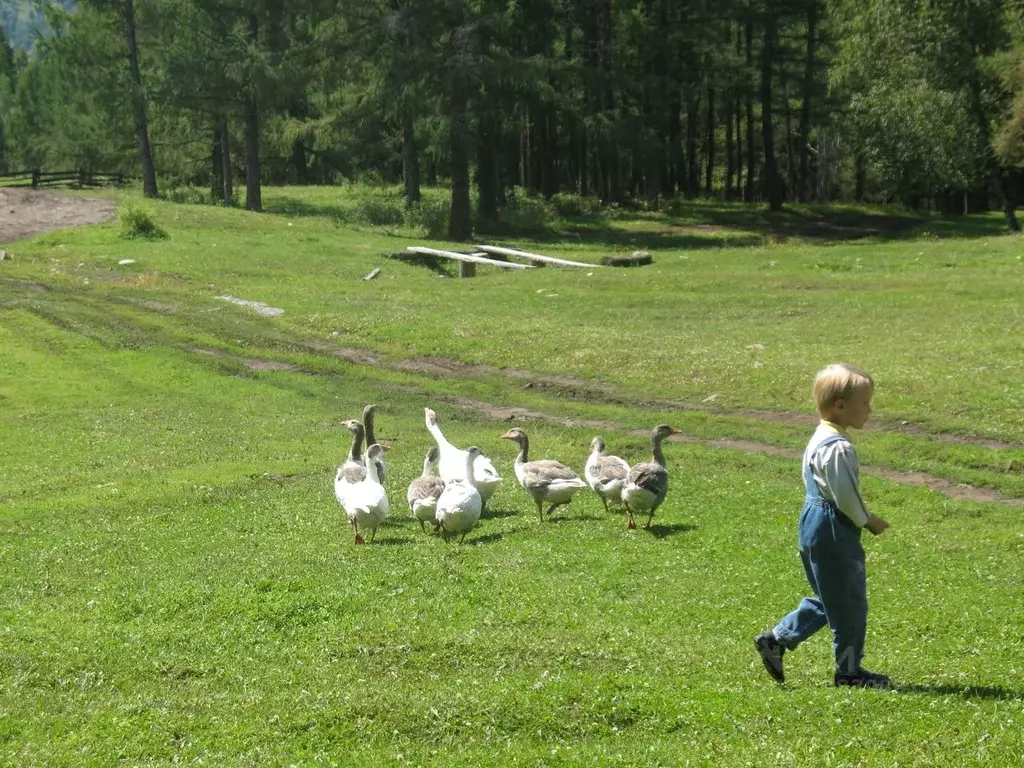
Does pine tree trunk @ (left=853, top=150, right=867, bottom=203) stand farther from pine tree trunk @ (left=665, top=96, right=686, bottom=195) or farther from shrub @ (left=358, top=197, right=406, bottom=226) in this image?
shrub @ (left=358, top=197, right=406, bottom=226)

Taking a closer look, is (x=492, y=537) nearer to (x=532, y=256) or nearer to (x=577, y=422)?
(x=577, y=422)

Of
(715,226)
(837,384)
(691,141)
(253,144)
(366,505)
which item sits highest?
(691,141)

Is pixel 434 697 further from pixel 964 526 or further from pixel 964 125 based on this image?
pixel 964 125

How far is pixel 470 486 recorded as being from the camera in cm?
1393

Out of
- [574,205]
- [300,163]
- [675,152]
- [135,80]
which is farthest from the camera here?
[300,163]

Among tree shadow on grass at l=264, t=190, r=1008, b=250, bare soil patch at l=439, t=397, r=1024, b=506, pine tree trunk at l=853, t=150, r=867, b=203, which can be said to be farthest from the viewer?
pine tree trunk at l=853, t=150, r=867, b=203

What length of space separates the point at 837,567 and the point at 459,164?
4669 cm

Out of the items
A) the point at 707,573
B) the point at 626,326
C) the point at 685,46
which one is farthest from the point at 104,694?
the point at 685,46

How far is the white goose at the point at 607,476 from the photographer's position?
15062mm

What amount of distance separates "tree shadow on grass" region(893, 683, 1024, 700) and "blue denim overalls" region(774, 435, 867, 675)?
1.35 feet

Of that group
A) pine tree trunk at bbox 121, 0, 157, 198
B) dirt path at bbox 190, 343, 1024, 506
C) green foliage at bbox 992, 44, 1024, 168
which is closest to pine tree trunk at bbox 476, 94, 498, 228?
pine tree trunk at bbox 121, 0, 157, 198

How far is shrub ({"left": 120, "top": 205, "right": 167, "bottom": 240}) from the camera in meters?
47.8

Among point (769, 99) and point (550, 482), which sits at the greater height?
point (769, 99)

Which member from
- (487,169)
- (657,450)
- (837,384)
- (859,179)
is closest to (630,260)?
(487,169)
